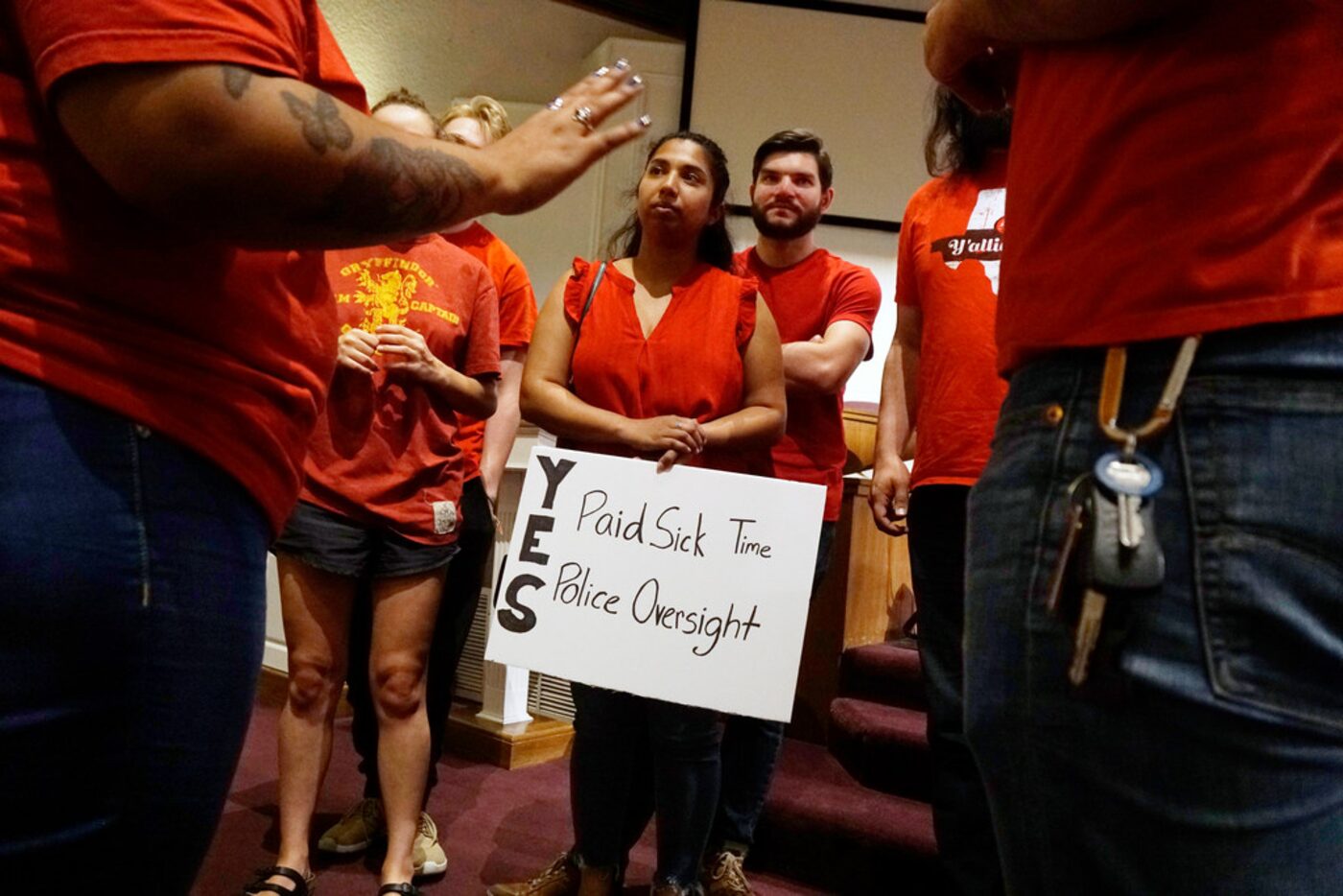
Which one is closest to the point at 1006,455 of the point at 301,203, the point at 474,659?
the point at 301,203

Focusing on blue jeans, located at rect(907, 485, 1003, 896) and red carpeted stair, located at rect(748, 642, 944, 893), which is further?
red carpeted stair, located at rect(748, 642, 944, 893)

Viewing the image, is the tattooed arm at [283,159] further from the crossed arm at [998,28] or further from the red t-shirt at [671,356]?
the red t-shirt at [671,356]

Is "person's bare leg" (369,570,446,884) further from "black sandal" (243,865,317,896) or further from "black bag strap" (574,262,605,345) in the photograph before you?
"black bag strap" (574,262,605,345)

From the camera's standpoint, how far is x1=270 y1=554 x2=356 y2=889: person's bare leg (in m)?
1.99

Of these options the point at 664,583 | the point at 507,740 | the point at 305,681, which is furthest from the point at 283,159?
→ the point at 507,740

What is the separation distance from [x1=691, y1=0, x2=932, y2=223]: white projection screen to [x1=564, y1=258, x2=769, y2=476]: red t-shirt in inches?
97.9

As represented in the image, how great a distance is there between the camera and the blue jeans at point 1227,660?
20.4 inches

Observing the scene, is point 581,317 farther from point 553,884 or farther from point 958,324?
point 553,884

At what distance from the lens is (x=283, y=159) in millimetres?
638

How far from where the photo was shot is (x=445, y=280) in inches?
84.4

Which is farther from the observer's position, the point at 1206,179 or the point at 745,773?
the point at 745,773

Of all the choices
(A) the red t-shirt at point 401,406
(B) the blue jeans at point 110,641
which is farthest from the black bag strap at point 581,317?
(B) the blue jeans at point 110,641

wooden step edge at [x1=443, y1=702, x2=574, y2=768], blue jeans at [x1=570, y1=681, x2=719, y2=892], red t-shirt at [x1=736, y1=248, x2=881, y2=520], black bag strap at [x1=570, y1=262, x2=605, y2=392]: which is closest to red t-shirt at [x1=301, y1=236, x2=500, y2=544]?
black bag strap at [x1=570, y1=262, x2=605, y2=392]

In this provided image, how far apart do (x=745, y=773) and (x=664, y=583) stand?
697 millimetres
